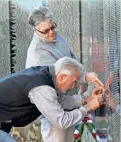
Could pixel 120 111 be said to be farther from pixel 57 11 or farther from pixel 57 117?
pixel 57 11

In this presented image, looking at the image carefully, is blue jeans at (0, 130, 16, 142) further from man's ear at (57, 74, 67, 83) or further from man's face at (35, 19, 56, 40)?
man's face at (35, 19, 56, 40)

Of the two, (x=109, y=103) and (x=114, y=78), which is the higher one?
(x=114, y=78)

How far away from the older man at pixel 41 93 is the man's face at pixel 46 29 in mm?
736

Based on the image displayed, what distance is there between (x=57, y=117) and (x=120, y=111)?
47cm

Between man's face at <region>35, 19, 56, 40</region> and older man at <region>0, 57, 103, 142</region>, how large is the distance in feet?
2.42

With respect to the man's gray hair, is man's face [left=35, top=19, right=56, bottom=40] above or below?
above

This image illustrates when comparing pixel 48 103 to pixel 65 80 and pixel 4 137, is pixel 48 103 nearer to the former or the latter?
pixel 65 80

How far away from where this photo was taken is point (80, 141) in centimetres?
501

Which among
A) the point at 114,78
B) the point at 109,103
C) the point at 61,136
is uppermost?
the point at 114,78

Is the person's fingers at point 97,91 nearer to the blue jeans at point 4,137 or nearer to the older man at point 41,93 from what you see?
the older man at point 41,93

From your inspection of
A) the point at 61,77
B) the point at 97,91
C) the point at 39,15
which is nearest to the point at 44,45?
the point at 39,15

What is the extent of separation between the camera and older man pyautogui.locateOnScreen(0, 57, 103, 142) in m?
2.93

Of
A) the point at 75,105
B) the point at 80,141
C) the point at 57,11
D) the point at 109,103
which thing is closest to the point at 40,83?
the point at 75,105

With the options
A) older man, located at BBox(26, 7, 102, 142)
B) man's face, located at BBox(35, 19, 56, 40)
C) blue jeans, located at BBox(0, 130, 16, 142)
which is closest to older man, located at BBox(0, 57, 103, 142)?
blue jeans, located at BBox(0, 130, 16, 142)
